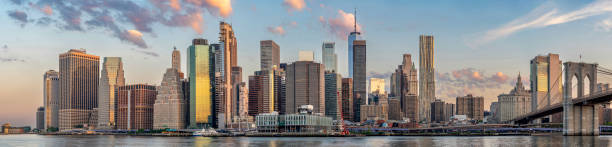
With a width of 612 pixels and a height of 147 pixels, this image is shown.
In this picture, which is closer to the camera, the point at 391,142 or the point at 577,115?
the point at 577,115

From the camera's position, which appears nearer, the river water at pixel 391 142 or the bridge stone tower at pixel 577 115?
the river water at pixel 391 142

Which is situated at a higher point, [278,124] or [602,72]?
[602,72]

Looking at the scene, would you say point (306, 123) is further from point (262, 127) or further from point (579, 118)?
point (579, 118)

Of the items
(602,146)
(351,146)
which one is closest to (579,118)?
(602,146)

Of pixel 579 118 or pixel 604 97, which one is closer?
pixel 604 97

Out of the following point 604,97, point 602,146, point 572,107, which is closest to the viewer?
point 602,146

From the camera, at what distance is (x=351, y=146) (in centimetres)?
9875

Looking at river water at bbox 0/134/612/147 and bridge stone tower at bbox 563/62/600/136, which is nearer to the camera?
river water at bbox 0/134/612/147

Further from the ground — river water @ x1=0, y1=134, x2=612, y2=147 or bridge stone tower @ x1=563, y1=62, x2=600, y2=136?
bridge stone tower @ x1=563, y1=62, x2=600, y2=136

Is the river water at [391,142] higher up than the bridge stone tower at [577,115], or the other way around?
the bridge stone tower at [577,115]

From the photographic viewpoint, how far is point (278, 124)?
193 metres

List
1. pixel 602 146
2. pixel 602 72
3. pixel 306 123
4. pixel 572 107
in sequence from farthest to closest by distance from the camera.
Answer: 1. pixel 306 123
2. pixel 602 72
3. pixel 572 107
4. pixel 602 146

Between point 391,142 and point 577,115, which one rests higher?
point 577,115

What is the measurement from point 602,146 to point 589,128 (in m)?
28.1
